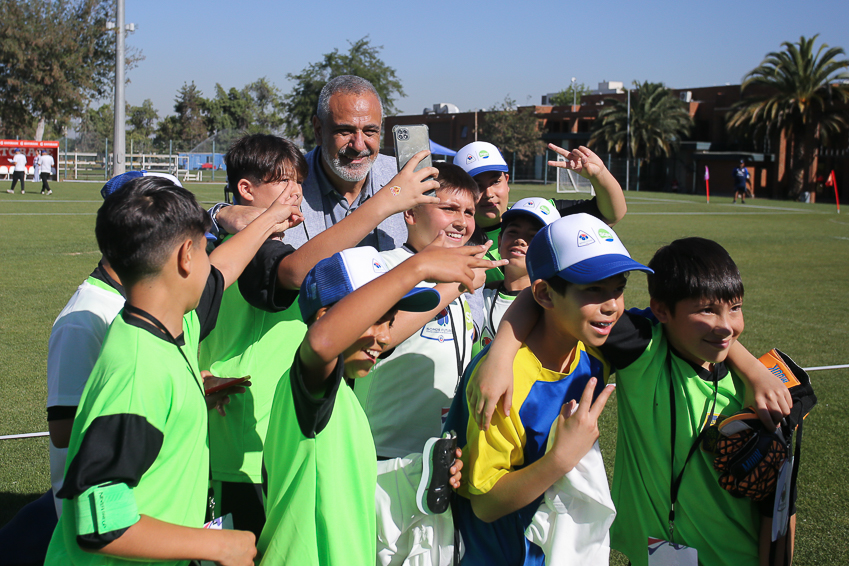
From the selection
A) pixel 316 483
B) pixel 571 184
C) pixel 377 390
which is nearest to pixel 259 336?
pixel 377 390

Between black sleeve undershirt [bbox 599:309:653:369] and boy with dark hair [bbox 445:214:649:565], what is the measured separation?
10cm

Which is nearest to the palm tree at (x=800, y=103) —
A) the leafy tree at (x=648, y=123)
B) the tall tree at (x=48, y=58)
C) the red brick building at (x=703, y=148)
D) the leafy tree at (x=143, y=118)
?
the red brick building at (x=703, y=148)

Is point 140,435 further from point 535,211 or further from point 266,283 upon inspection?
point 535,211

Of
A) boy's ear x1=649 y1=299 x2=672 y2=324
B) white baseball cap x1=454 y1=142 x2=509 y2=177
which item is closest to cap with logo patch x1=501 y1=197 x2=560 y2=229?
white baseball cap x1=454 y1=142 x2=509 y2=177

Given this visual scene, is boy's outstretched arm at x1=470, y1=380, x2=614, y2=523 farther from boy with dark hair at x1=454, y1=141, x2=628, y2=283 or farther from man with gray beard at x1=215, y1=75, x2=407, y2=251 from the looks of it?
boy with dark hair at x1=454, y1=141, x2=628, y2=283

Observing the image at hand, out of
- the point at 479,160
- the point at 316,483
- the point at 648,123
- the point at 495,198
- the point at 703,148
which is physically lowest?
the point at 316,483

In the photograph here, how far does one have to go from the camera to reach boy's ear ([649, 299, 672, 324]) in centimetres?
261

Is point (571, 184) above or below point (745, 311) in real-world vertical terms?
above

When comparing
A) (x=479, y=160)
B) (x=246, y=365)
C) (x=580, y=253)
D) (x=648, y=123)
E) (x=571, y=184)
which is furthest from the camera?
(x=648, y=123)

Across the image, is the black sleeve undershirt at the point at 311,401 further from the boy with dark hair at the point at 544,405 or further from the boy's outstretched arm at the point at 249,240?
the boy's outstretched arm at the point at 249,240

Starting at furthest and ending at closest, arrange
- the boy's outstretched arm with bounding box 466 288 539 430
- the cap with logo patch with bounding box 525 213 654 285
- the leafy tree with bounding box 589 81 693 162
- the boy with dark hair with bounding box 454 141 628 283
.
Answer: the leafy tree with bounding box 589 81 693 162, the boy with dark hair with bounding box 454 141 628 283, the cap with logo patch with bounding box 525 213 654 285, the boy's outstretched arm with bounding box 466 288 539 430

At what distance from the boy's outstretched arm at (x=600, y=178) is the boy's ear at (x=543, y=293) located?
1178 millimetres

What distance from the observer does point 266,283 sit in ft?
8.27

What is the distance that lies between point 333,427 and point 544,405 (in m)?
0.79
